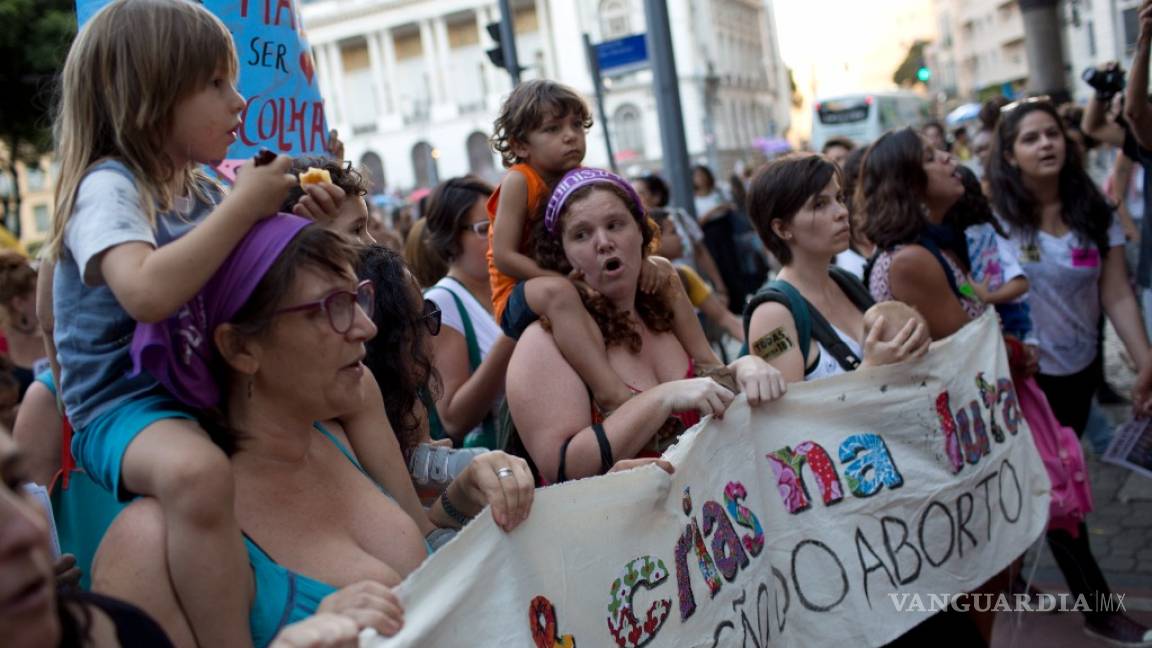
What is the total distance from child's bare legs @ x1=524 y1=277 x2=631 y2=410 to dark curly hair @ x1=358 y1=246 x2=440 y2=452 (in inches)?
14.5

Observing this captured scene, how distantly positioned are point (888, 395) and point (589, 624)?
1445mm

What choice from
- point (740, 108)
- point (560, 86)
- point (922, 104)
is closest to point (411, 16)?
point (740, 108)

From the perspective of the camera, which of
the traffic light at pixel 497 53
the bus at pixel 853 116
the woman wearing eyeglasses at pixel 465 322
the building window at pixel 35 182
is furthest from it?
the building window at pixel 35 182

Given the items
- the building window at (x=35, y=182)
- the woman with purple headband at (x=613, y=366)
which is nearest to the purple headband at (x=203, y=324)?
the woman with purple headband at (x=613, y=366)

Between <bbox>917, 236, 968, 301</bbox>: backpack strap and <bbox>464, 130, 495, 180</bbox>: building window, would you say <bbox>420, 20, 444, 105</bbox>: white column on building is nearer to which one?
<bbox>464, 130, 495, 180</bbox>: building window

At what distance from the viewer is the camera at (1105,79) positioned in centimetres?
514

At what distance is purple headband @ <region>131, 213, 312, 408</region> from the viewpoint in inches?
73.1

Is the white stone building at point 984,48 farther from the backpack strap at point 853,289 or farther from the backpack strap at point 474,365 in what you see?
the backpack strap at point 474,365

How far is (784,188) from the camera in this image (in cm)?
362

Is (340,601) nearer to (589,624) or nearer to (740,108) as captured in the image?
(589,624)

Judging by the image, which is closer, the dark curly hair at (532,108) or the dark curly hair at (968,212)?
the dark curly hair at (532,108)

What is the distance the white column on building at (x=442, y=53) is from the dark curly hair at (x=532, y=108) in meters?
72.3

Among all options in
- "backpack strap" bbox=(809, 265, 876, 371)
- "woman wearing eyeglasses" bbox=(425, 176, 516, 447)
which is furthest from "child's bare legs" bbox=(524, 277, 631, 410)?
"backpack strap" bbox=(809, 265, 876, 371)

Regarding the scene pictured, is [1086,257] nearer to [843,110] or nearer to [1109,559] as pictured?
[1109,559]
